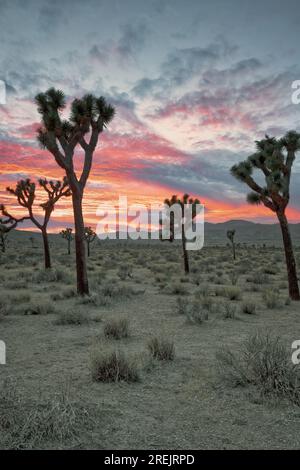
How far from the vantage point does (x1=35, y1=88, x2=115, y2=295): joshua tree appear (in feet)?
48.6

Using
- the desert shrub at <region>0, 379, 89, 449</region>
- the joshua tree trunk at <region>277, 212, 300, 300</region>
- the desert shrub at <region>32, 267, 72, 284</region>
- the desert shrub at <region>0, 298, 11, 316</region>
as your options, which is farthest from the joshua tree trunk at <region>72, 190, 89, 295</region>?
the desert shrub at <region>0, 379, 89, 449</region>

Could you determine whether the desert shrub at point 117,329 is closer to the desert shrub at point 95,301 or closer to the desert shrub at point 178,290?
the desert shrub at point 95,301

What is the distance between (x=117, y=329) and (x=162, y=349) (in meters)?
2.09

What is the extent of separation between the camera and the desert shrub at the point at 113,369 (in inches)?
250

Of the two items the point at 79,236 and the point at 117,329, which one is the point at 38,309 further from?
the point at 117,329

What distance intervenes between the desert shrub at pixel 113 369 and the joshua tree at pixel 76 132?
372 inches

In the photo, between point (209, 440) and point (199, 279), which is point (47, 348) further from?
point (199, 279)

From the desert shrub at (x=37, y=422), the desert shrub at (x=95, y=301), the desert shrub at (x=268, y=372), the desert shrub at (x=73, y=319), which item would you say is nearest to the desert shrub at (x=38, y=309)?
the desert shrub at (x=95, y=301)

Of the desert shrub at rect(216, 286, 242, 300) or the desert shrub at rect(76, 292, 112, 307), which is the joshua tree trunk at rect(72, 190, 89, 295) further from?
the desert shrub at rect(216, 286, 242, 300)

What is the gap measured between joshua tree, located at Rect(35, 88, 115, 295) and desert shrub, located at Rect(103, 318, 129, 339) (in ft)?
21.3

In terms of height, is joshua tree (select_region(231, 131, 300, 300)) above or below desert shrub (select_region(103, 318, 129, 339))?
above

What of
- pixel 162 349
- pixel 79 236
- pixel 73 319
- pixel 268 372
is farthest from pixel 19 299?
pixel 268 372

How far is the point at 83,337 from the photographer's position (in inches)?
378

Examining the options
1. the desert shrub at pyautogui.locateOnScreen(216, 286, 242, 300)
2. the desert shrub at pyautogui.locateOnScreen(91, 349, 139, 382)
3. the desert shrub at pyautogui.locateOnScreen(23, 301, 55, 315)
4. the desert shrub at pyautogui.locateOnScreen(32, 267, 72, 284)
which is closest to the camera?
the desert shrub at pyautogui.locateOnScreen(91, 349, 139, 382)
